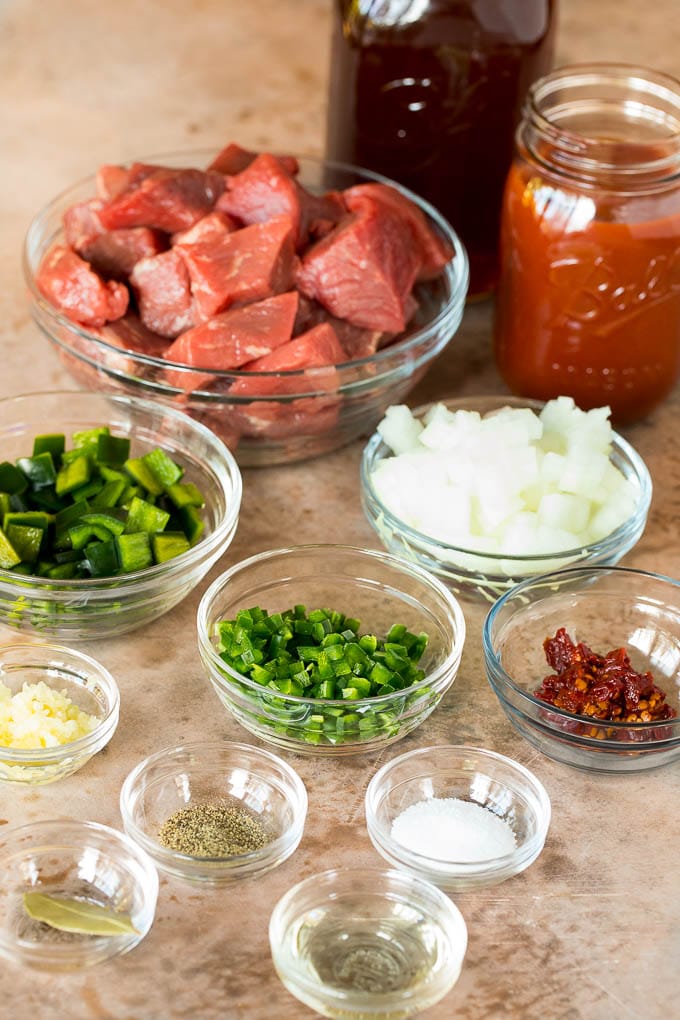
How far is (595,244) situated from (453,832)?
97cm

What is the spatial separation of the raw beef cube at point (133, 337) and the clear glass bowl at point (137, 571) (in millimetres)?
86

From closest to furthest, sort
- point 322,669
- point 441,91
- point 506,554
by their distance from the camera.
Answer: point 322,669
point 506,554
point 441,91

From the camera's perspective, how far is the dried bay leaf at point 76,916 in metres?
1.32

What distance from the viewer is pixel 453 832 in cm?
145

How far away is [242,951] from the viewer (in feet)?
4.46

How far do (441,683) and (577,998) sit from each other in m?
0.40

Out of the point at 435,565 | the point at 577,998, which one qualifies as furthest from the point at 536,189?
the point at 577,998

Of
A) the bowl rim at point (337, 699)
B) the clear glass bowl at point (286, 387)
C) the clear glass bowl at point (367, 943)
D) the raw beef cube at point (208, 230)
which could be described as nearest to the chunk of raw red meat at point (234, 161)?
the raw beef cube at point (208, 230)

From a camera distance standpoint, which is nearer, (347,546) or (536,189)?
(347,546)

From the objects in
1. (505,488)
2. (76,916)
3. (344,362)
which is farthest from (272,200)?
(76,916)

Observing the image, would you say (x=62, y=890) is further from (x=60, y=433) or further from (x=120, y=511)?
(x=60, y=433)

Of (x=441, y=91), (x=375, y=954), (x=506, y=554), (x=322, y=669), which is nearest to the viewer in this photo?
(x=375, y=954)

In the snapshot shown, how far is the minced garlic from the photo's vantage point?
151 centimetres

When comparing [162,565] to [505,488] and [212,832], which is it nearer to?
[212,832]
